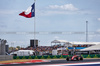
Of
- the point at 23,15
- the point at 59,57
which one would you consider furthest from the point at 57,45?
the point at 23,15

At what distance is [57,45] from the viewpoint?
244 feet

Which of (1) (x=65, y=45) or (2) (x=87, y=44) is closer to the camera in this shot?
(1) (x=65, y=45)

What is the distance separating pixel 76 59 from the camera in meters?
39.1

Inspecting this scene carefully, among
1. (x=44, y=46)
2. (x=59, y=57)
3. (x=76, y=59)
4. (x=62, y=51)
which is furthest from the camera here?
(x=44, y=46)

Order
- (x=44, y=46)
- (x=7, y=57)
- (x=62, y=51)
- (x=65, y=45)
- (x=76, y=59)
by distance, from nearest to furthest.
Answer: (x=76, y=59), (x=7, y=57), (x=62, y=51), (x=65, y=45), (x=44, y=46)

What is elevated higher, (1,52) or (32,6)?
(32,6)

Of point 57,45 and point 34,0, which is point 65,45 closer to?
point 57,45

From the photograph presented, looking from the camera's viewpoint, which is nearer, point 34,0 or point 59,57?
point 34,0

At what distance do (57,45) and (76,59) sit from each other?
3531cm

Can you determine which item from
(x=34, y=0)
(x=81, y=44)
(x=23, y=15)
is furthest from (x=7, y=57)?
(x=81, y=44)

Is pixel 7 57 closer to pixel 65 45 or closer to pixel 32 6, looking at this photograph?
pixel 32 6

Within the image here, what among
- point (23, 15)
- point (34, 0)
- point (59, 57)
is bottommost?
point (59, 57)

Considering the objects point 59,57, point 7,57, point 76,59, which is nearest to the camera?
point 76,59

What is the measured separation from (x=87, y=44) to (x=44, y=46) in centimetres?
1368
